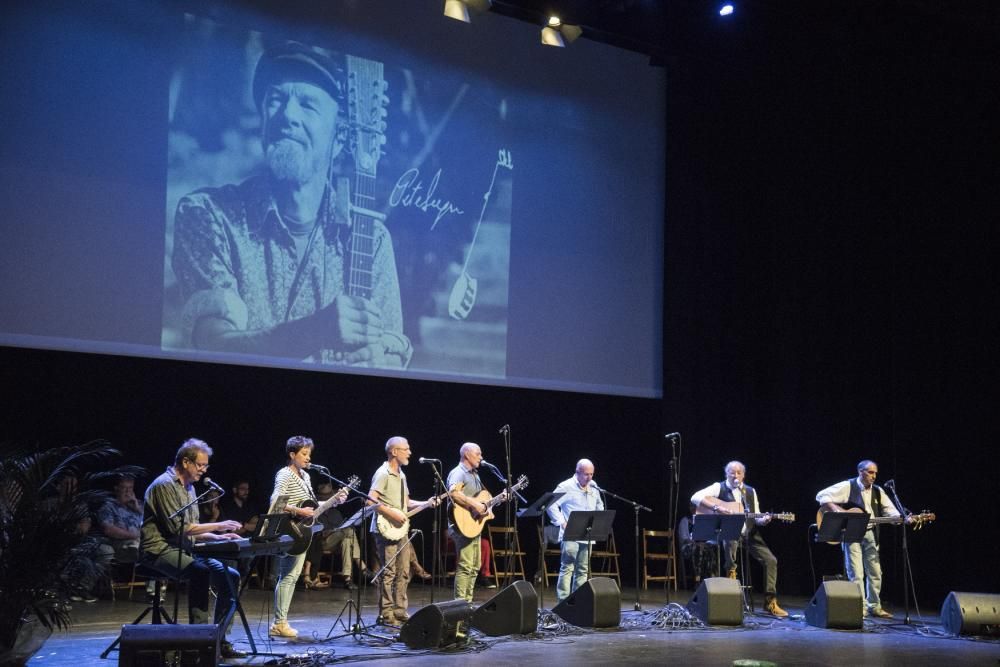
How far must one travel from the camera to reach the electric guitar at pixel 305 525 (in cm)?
704

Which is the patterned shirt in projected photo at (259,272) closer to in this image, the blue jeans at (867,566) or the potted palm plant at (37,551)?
the potted palm plant at (37,551)

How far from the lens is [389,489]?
8.56 meters

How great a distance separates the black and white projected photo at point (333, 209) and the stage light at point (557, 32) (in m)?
1.04

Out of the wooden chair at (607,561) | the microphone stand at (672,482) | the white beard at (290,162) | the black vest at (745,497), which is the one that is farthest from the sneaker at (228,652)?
the wooden chair at (607,561)

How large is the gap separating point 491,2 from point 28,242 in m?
5.23

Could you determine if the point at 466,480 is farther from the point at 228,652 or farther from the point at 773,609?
the point at 773,609

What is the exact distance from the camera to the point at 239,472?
11.5 meters

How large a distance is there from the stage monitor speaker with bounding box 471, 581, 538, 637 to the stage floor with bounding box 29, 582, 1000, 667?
0.29 feet

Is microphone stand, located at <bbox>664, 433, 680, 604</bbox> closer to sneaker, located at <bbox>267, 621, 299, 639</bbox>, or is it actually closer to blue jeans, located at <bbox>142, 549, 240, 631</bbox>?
sneaker, located at <bbox>267, 621, 299, 639</bbox>

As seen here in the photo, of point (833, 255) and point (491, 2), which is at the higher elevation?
point (491, 2)

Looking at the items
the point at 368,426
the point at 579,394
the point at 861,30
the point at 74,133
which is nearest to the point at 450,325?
the point at 368,426

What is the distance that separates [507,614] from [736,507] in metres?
3.31

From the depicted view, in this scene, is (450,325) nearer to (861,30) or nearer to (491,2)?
(491,2)
